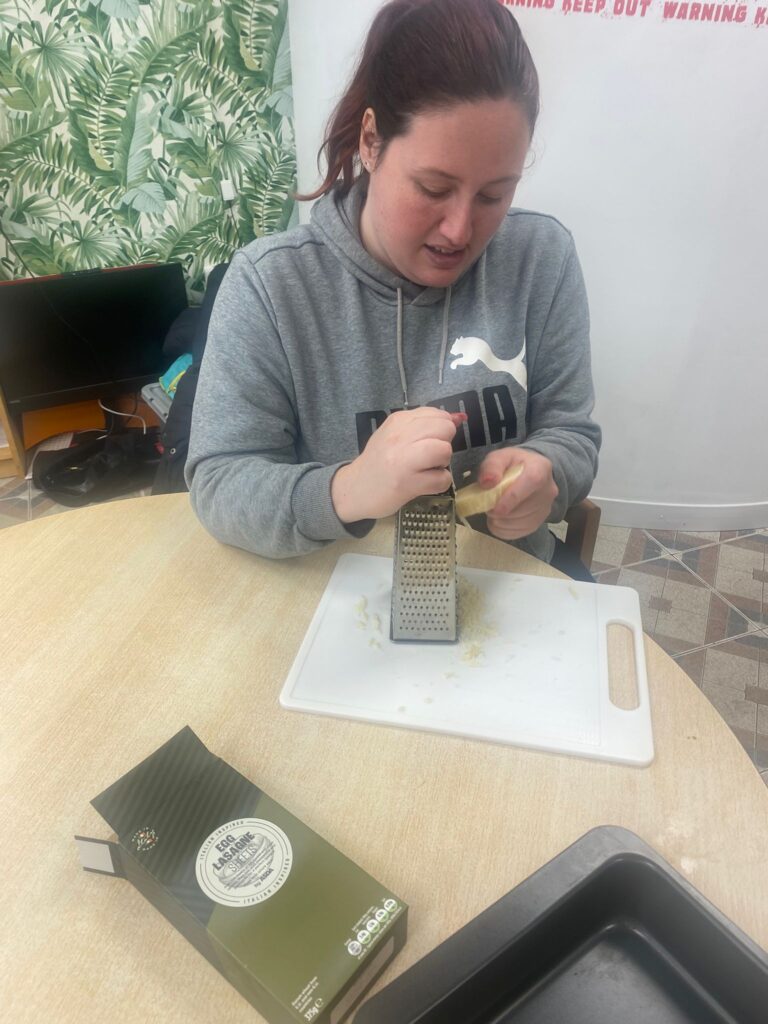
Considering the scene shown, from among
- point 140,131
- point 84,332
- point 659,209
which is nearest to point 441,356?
point 659,209

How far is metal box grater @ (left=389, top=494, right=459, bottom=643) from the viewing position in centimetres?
78

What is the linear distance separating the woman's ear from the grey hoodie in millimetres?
95

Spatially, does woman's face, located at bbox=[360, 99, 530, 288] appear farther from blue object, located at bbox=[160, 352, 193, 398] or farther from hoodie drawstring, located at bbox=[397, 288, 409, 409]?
blue object, located at bbox=[160, 352, 193, 398]

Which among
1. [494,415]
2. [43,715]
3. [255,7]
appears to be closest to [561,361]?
[494,415]

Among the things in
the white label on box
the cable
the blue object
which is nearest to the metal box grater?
the white label on box

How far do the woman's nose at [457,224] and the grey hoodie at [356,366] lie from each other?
5.9 inches

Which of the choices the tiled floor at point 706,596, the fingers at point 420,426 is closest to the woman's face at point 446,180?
→ the fingers at point 420,426

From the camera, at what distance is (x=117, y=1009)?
49 centimetres

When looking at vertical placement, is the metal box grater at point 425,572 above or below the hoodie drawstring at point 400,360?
below

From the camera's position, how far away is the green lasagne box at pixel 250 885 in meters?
0.47

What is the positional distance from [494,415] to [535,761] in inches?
20.2

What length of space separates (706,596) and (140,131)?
2.00 metres

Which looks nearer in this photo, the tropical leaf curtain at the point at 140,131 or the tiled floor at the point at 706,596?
the tiled floor at the point at 706,596

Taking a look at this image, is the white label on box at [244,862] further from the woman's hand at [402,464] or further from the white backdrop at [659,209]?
the white backdrop at [659,209]
